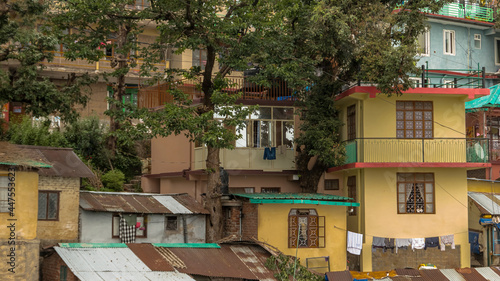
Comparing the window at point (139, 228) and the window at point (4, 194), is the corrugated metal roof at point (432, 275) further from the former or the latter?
the window at point (4, 194)

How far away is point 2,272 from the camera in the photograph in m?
18.5

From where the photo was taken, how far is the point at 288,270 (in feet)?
73.8

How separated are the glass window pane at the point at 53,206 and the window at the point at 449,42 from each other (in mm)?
21763

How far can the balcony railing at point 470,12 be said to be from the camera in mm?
35984

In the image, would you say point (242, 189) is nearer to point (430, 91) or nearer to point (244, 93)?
point (244, 93)

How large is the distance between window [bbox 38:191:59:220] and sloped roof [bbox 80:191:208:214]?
3.01 ft

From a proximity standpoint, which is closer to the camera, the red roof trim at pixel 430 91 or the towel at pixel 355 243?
the towel at pixel 355 243

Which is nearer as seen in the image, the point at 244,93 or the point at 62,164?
the point at 62,164

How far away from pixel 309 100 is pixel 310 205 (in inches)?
193

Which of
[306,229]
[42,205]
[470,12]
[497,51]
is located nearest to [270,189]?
[306,229]

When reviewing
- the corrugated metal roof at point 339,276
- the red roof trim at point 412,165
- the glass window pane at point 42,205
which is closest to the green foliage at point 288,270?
the corrugated metal roof at point 339,276

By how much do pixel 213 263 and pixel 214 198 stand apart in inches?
150

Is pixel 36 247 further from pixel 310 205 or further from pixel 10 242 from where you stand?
pixel 310 205

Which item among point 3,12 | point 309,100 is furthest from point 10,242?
point 309,100
